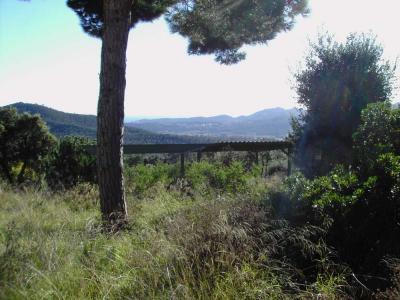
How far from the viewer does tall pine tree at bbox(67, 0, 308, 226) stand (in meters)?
5.61

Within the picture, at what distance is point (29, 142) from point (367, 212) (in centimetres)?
2686

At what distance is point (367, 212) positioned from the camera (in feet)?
15.1

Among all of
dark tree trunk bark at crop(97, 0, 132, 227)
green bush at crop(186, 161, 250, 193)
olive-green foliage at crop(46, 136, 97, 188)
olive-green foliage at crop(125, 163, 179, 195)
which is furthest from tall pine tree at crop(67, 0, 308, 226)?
olive-green foliage at crop(46, 136, 97, 188)

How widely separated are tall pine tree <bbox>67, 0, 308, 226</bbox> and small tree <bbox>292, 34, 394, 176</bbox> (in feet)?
13.7

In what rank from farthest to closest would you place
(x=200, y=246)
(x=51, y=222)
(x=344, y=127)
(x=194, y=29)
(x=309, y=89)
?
(x=309, y=89), (x=344, y=127), (x=194, y=29), (x=51, y=222), (x=200, y=246)

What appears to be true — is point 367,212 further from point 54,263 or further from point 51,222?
point 51,222

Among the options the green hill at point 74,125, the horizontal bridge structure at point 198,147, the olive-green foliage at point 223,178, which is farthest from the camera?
the green hill at point 74,125

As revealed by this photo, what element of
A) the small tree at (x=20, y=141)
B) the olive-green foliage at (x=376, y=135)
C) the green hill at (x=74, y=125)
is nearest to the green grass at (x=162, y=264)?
the olive-green foliage at (x=376, y=135)

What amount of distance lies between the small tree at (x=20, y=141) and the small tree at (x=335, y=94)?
61.3 feet

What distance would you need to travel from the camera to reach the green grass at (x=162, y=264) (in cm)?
312

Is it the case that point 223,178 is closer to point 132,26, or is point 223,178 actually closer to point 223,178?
point 223,178

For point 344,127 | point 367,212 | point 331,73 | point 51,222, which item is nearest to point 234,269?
point 367,212

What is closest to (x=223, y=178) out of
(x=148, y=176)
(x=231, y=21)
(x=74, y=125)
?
(x=148, y=176)

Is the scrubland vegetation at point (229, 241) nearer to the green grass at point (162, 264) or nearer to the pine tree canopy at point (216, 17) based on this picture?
the green grass at point (162, 264)
